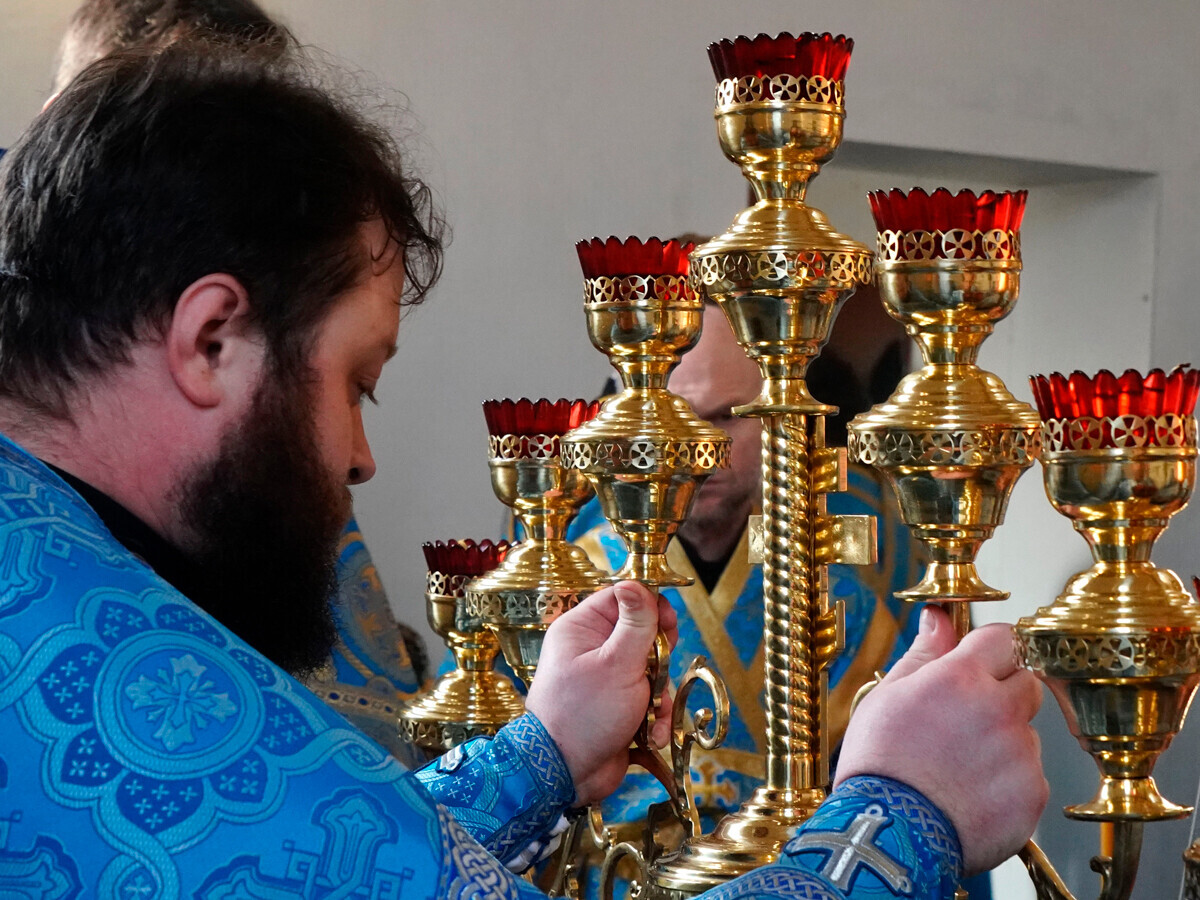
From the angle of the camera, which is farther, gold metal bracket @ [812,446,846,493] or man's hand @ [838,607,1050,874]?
gold metal bracket @ [812,446,846,493]

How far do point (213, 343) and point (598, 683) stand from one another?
30 cm

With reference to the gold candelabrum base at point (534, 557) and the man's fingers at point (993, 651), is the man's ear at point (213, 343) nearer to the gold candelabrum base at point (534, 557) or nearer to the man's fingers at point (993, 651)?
the gold candelabrum base at point (534, 557)

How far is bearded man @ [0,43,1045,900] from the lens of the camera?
596mm

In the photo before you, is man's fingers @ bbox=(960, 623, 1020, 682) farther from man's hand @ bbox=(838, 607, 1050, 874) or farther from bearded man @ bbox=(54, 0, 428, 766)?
bearded man @ bbox=(54, 0, 428, 766)

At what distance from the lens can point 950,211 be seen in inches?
28.0

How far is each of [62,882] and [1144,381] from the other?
46 cm

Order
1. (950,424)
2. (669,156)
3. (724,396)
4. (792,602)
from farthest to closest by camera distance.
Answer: (669,156) < (724,396) < (792,602) < (950,424)

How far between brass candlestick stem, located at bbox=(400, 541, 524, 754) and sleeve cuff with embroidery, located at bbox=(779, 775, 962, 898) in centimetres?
34

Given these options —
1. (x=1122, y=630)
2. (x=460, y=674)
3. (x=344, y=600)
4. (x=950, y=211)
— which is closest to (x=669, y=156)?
(x=344, y=600)

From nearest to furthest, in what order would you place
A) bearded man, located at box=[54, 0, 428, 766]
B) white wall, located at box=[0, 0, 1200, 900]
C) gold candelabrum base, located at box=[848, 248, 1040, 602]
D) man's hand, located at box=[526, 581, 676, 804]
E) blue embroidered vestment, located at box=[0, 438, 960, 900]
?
1. blue embroidered vestment, located at box=[0, 438, 960, 900]
2. gold candelabrum base, located at box=[848, 248, 1040, 602]
3. man's hand, located at box=[526, 581, 676, 804]
4. bearded man, located at box=[54, 0, 428, 766]
5. white wall, located at box=[0, 0, 1200, 900]

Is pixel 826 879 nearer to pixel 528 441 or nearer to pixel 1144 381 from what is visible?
pixel 1144 381

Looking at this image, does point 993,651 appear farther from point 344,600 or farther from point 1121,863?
point 344,600

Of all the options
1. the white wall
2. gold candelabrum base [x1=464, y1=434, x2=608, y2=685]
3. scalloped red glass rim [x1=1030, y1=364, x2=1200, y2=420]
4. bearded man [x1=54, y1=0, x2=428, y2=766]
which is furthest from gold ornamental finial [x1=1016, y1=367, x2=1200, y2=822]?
the white wall

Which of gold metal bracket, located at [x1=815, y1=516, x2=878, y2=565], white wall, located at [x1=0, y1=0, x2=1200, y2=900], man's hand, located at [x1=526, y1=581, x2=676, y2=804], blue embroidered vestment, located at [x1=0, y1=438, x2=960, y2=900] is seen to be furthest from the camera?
white wall, located at [x1=0, y1=0, x2=1200, y2=900]
